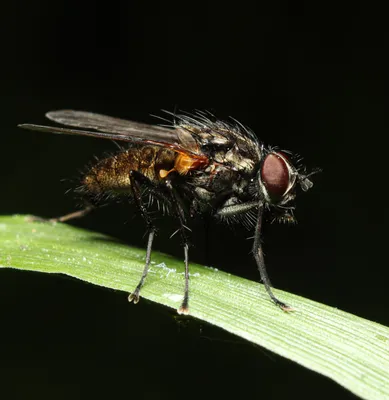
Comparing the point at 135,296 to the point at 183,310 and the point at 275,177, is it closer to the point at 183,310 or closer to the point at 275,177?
the point at 183,310

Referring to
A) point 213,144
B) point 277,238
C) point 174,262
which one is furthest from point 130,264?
point 277,238

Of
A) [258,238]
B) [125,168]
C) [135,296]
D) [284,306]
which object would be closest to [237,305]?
[284,306]

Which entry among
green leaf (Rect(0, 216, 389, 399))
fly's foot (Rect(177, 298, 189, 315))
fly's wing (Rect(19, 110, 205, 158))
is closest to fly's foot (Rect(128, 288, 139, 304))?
green leaf (Rect(0, 216, 389, 399))

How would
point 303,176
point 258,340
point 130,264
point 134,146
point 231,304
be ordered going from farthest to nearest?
1. point 134,146
2. point 303,176
3. point 130,264
4. point 231,304
5. point 258,340

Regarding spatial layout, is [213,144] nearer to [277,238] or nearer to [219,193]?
[219,193]

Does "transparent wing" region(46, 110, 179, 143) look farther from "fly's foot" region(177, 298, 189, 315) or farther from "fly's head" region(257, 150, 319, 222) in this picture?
"fly's foot" region(177, 298, 189, 315)

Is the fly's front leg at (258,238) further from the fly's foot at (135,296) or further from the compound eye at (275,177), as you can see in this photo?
the fly's foot at (135,296)

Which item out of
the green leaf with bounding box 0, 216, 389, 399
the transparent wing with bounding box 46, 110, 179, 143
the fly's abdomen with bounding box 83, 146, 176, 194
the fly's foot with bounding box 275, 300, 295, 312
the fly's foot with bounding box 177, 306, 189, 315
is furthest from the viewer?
the fly's abdomen with bounding box 83, 146, 176, 194
